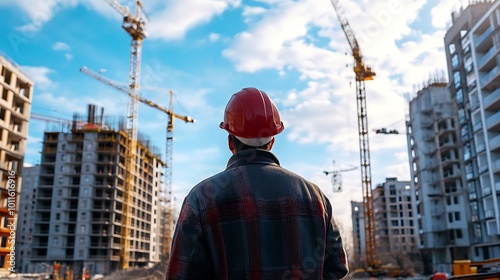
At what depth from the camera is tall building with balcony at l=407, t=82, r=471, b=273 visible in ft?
178

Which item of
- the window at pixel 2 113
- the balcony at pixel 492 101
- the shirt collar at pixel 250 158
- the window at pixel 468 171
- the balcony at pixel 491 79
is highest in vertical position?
the balcony at pixel 491 79

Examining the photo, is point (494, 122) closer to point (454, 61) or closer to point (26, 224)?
point (454, 61)

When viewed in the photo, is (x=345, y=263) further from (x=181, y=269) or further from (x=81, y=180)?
(x=81, y=180)

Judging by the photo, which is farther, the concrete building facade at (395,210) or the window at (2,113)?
the concrete building facade at (395,210)

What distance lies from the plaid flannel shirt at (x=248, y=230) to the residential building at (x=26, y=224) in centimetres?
7292

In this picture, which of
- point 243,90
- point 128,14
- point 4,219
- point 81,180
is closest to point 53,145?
point 81,180

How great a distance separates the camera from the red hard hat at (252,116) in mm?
1698

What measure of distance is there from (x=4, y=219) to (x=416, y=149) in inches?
2061

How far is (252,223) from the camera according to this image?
59.5 inches

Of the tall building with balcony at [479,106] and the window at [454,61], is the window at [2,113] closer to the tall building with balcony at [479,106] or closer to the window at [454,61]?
the tall building with balcony at [479,106]

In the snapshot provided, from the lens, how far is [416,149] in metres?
61.9

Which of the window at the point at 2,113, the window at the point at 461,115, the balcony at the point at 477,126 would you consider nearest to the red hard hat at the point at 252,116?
the window at the point at 2,113

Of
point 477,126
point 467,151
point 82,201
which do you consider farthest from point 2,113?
point 467,151

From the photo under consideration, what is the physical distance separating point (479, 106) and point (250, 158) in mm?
51888
